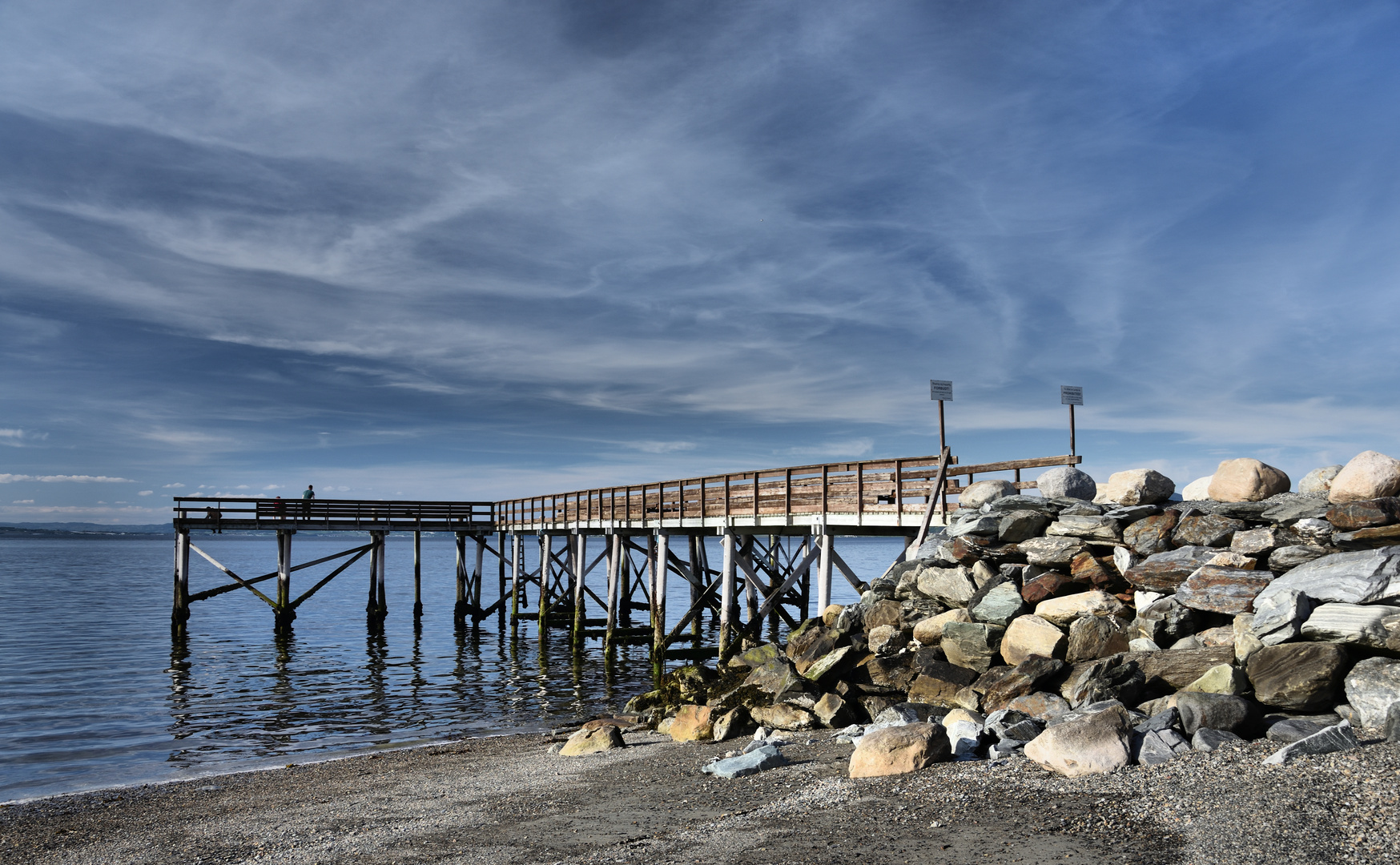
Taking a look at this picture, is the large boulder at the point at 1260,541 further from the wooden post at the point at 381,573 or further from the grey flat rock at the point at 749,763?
the wooden post at the point at 381,573

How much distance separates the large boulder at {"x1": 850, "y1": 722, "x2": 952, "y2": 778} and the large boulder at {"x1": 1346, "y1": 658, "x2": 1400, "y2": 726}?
3.76 m

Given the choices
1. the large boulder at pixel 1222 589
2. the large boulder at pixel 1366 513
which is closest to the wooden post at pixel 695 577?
the large boulder at pixel 1222 589

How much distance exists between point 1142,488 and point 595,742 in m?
8.66

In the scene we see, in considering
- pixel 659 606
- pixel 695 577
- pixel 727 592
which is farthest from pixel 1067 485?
pixel 695 577

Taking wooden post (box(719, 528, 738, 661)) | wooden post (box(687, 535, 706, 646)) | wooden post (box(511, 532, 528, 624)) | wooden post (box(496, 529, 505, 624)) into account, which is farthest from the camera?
wooden post (box(496, 529, 505, 624))

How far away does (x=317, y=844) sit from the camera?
9.28 m

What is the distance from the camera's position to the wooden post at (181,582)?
1294 inches

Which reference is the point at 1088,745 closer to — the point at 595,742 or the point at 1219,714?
the point at 1219,714

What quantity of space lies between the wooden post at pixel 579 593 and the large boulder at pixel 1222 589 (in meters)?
21.1

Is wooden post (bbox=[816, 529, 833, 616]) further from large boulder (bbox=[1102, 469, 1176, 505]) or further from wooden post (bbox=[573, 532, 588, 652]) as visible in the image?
wooden post (bbox=[573, 532, 588, 652])

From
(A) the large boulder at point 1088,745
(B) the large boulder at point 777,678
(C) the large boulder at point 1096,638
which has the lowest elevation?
(B) the large boulder at point 777,678

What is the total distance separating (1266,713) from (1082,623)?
233cm

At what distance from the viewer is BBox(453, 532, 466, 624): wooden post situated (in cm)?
3722

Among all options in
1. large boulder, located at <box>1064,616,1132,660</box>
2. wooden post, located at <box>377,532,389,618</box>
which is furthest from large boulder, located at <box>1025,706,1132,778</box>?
wooden post, located at <box>377,532,389,618</box>
